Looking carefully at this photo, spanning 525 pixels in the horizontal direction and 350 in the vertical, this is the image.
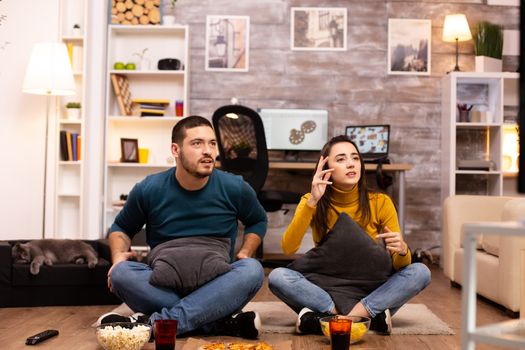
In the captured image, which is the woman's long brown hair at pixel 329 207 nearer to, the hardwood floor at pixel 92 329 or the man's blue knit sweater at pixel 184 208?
the man's blue knit sweater at pixel 184 208

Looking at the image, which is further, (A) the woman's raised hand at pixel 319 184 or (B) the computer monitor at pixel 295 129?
(B) the computer monitor at pixel 295 129

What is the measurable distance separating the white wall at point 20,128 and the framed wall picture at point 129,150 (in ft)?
2.10

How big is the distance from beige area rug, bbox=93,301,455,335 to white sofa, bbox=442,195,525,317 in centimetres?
38

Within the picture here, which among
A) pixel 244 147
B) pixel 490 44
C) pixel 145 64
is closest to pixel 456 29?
pixel 490 44

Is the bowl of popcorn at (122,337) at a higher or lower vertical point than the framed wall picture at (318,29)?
lower

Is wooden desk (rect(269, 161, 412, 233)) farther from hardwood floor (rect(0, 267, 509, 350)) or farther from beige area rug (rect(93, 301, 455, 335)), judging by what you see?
beige area rug (rect(93, 301, 455, 335))

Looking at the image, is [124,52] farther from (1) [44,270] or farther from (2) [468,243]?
(2) [468,243]

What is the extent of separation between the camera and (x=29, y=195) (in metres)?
5.41

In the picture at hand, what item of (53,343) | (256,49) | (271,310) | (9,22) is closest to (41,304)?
(53,343)

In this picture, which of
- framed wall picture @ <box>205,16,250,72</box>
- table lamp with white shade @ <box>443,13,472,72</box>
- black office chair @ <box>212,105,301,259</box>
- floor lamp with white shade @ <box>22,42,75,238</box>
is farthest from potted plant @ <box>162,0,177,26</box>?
table lamp with white shade @ <box>443,13,472,72</box>

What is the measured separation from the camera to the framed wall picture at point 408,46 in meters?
5.92

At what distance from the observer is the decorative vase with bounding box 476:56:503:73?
5.70 meters

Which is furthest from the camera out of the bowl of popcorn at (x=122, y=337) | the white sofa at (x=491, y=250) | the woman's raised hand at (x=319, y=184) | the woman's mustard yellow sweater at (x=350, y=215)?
the white sofa at (x=491, y=250)

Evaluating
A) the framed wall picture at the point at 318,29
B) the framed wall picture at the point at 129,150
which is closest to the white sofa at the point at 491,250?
the framed wall picture at the point at 318,29
